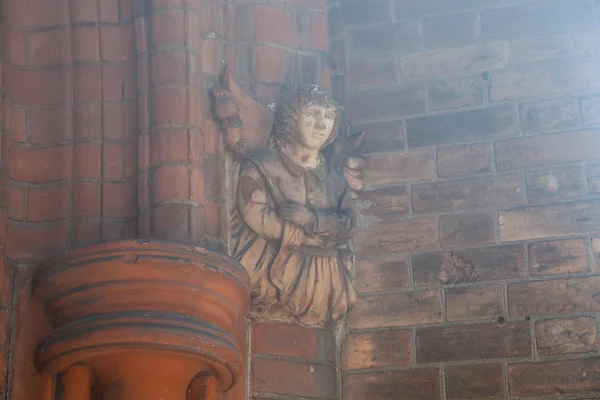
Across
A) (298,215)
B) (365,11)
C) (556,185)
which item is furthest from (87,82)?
(556,185)

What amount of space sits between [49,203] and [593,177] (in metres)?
1.76

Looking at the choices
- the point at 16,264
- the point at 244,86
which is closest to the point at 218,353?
the point at 16,264

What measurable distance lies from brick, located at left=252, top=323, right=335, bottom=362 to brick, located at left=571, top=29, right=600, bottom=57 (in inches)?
51.4

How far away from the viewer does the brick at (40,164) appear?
373cm

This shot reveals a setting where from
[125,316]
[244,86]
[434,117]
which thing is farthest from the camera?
[434,117]

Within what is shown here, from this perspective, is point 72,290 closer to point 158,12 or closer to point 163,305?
point 163,305

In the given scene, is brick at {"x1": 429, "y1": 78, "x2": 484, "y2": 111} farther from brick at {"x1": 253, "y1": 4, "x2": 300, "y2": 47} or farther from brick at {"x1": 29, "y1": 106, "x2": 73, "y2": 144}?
brick at {"x1": 29, "y1": 106, "x2": 73, "y2": 144}

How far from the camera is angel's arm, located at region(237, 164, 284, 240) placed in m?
3.96

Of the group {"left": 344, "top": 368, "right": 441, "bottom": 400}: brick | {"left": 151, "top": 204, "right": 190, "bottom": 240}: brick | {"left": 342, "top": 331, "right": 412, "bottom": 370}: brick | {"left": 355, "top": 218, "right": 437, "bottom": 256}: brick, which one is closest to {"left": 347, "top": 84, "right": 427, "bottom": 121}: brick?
{"left": 355, "top": 218, "right": 437, "bottom": 256}: brick

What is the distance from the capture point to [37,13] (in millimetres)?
3896

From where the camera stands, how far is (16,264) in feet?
12.0

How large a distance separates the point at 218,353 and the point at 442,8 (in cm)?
170

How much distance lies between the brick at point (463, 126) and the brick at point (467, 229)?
28 centimetres

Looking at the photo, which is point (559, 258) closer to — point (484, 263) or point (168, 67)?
point (484, 263)
